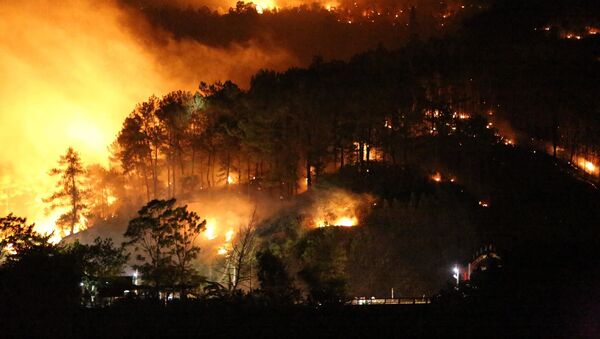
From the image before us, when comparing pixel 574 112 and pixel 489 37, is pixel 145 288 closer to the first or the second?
pixel 574 112

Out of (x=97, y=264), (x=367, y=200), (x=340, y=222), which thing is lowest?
(x=97, y=264)

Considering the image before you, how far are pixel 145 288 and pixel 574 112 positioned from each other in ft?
103

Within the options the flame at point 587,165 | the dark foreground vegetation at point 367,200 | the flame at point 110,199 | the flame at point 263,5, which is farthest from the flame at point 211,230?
the flame at point 263,5

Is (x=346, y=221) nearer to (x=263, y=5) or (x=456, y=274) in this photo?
(x=456, y=274)

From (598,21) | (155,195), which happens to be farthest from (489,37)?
(155,195)

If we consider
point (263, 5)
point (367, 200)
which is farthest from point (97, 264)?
point (263, 5)

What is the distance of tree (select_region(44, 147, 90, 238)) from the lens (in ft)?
173

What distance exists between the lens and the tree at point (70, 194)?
173 ft

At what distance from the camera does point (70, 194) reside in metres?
53.3

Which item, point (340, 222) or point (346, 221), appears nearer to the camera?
point (346, 221)

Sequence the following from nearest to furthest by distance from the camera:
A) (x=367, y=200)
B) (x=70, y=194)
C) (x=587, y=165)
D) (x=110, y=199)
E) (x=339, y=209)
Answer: (x=367, y=200)
(x=339, y=209)
(x=587, y=165)
(x=70, y=194)
(x=110, y=199)

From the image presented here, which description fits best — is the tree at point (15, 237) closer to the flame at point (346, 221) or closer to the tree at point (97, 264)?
the tree at point (97, 264)

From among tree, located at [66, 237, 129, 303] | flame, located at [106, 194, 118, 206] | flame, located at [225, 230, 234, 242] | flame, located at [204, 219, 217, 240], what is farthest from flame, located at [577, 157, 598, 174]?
flame, located at [106, 194, 118, 206]

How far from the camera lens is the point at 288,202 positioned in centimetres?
4191
